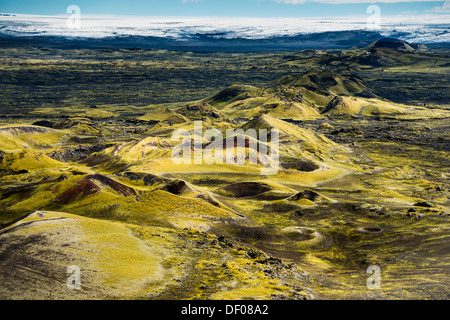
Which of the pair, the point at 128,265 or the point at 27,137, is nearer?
the point at 128,265

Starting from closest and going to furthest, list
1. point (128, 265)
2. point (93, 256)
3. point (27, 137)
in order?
point (128, 265)
point (93, 256)
point (27, 137)

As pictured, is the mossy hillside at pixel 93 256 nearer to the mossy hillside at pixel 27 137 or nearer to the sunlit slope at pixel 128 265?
the sunlit slope at pixel 128 265

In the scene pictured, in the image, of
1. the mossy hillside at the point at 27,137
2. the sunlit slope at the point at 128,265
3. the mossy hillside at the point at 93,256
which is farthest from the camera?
the mossy hillside at the point at 27,137

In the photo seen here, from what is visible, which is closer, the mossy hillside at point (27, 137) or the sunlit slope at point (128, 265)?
the sunlit slope at point (128, 265)

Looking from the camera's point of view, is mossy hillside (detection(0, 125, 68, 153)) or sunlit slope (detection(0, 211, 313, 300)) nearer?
sunlit slope (detection(0, 211, 313, 300))

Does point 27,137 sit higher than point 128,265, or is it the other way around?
point 27,137

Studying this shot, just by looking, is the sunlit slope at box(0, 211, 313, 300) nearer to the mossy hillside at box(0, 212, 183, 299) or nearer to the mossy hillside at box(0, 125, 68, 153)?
the mossy hillside at box(0, 212, 183, 299)

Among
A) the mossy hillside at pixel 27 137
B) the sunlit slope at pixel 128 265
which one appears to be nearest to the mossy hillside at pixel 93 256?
the sunlit slope at pixel 128 265

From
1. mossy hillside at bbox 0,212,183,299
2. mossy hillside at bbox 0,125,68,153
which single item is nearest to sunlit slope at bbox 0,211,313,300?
mossy hillside at bbox 0,212,183,299

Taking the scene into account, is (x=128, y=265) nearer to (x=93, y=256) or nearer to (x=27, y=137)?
(x=93, y=256)

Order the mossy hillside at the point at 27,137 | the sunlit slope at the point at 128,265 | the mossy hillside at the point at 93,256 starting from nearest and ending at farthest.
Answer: the mossy hillside at the point at 93,256
the sunlit slope at the point at 128,265
the mossy hillside at the point at 27,137

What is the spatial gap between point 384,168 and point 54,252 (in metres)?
65.6

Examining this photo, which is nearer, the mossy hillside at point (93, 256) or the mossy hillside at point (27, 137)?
the mossy hillside at point (93, 256)

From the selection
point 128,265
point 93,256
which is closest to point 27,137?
point 93,256
